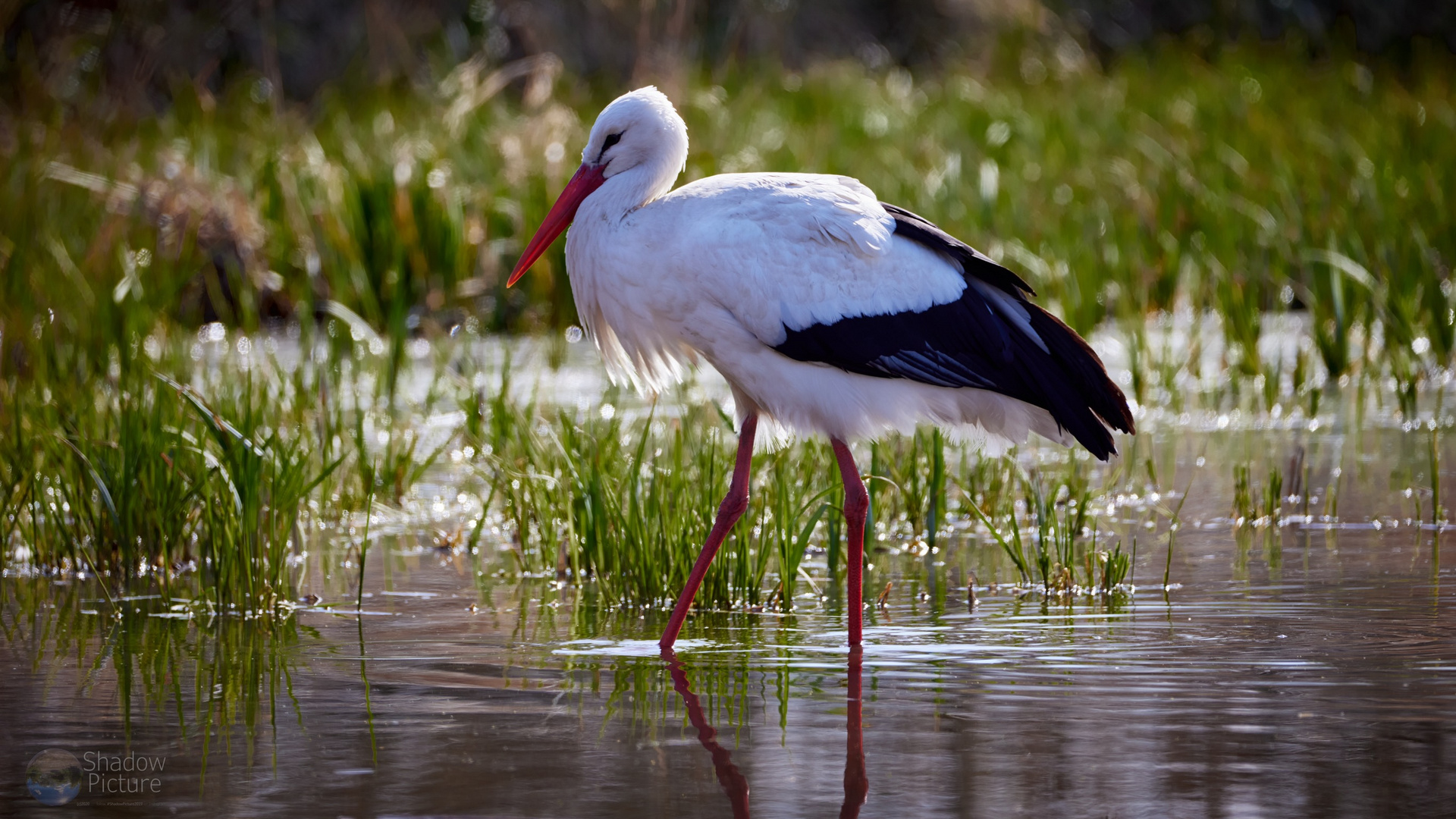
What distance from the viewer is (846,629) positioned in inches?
169

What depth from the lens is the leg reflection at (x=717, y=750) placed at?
3025 mm

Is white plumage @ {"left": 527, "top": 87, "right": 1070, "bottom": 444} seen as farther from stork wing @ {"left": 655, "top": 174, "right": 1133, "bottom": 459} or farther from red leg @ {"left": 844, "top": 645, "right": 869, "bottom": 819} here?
red leg @ {"left": 844, "top": 645, "right": 869, "bottom": 819}

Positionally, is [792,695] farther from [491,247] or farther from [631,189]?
[491,247]

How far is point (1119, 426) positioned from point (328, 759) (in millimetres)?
2348

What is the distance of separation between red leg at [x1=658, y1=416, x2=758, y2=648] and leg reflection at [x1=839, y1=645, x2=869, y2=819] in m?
0.45

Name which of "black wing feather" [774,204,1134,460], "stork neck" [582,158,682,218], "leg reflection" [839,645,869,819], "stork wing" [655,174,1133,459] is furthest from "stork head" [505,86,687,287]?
"leg reflection" [839,645,869,819]

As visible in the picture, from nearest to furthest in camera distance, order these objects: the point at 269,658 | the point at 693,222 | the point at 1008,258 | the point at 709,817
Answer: the point at 709,817
the point at 269,658
the point at 693,222
the point at 1008,258

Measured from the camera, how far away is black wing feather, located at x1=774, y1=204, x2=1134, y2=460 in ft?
15.0

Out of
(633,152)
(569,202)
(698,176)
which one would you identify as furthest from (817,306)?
(698,176)

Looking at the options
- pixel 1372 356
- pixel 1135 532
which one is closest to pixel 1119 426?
pixel 1135 532

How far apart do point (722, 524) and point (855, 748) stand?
4.64 feet

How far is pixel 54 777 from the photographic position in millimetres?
3205

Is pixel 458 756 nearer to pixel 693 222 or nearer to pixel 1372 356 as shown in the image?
pixel 693 222

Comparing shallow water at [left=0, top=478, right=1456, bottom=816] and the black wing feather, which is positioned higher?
the black wing feather
